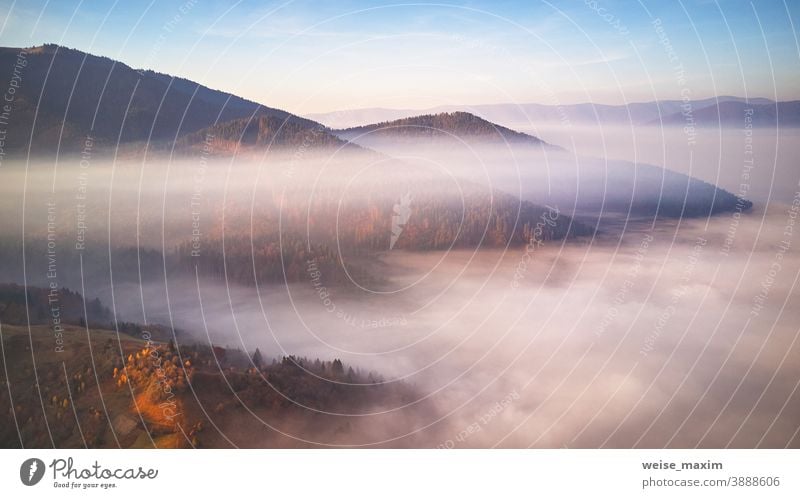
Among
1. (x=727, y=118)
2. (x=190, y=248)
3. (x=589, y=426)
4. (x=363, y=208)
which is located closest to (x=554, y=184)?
(x=727, y=118)

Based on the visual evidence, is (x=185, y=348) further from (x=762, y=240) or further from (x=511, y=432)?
(x=762, y=240)

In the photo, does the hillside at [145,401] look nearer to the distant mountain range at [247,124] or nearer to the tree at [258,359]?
the tree at [258,359]

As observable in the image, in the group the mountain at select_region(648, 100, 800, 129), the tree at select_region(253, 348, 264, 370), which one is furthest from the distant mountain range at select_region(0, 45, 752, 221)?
the tree at select_region(253, 348, 264, 370)

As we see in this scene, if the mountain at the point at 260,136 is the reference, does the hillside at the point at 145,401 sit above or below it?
below

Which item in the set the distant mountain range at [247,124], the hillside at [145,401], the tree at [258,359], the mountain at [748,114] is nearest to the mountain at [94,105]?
the distant mountain range at [247,124]

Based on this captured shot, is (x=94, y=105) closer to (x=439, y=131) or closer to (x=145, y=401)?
(x=439, y=131)
